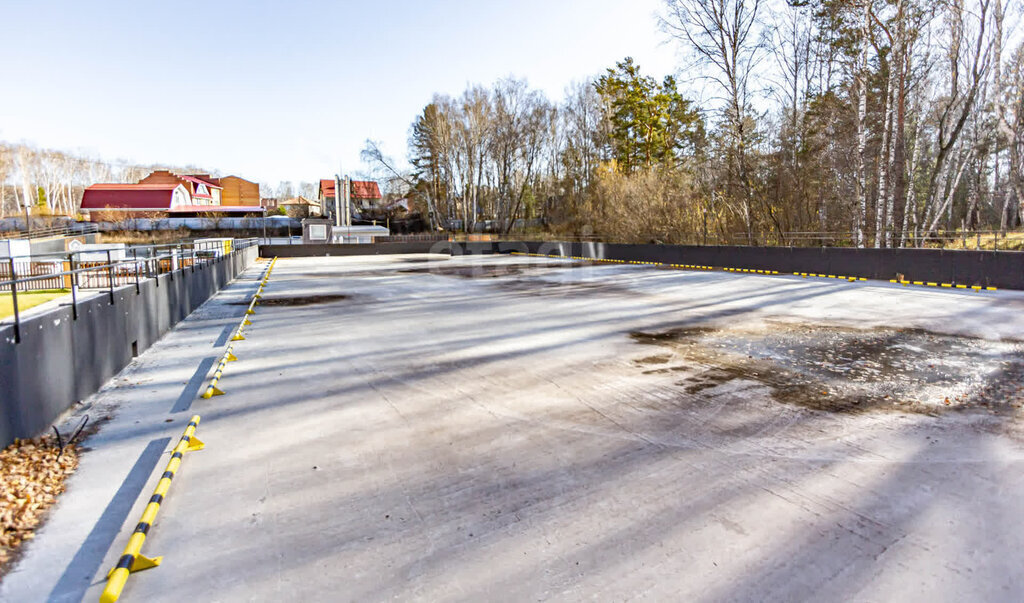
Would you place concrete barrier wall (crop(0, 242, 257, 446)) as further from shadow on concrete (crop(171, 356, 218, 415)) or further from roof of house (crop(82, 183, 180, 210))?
roof of house (crop(82, 183, 180, 210))

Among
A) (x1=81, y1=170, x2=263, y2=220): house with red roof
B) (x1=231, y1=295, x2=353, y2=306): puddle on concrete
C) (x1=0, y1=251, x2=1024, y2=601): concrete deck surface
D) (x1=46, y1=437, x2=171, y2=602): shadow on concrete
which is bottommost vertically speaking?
(x1=46, y1=437, x2=171, y2=602): shadow on concrete

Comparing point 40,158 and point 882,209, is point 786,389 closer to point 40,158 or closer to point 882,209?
point 882,209

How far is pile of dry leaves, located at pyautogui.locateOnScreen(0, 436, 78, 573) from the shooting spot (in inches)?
149

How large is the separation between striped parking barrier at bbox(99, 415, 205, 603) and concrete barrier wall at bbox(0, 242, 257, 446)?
1618 mm

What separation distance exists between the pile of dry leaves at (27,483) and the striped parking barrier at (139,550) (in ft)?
2.31

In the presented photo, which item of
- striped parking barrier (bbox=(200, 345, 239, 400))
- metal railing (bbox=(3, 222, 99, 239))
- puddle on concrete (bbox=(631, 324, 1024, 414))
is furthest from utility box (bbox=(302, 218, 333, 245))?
puddle on concrete (bbox=(631, 324, 1024, 414))

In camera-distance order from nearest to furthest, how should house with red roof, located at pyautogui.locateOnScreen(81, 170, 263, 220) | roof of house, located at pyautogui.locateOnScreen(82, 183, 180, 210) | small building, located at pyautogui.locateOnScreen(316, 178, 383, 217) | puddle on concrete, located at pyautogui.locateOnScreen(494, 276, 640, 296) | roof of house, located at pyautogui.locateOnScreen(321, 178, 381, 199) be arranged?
puddle on concrete, located at pyautogui.locateOnScreen(494, 276, 640, 296)
house with red roof, located at pyautogui.locateOnScreen(81, 170, 263, 220)
roof of house, located at pyautogui.locateOnScreen(82, 183, 180, 210)
small building, located at pyautogui.locateOnScreen(316, 178, 383, 217)
roof of house, located at pyautogui.locateOnScreen(321, 178, 381, 199)

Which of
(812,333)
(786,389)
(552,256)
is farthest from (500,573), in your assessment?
(552,256)

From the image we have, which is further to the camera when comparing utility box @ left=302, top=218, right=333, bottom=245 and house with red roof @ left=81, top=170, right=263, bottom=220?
house with red roof @ left=81, top=170, right=263, bottom=220

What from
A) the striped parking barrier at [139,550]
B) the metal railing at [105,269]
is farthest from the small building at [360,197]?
the striped parking barrier at [139,550]

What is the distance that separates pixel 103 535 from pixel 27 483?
1.29 metres

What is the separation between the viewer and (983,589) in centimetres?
306

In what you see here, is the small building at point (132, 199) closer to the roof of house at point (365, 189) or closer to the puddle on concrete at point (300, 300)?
the roof of house at point (365, 189)

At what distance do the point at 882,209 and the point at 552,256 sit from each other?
21.6 metres
